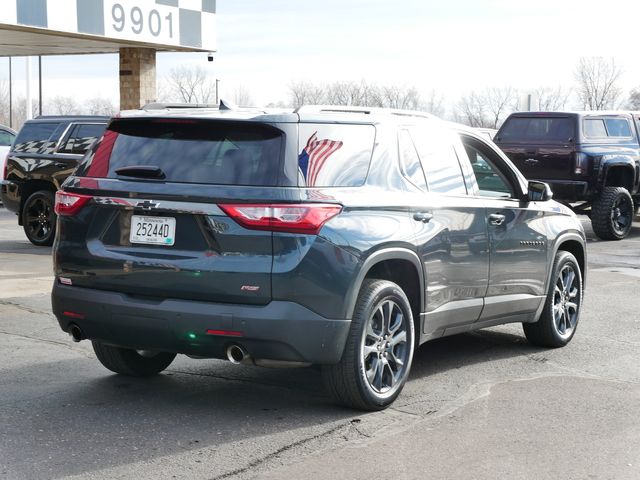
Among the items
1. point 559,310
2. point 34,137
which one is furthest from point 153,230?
point 34,137

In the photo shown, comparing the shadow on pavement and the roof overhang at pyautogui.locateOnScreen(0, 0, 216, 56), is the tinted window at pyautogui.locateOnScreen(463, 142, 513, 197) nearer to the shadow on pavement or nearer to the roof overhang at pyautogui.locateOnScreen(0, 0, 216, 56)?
the shadow on pavement

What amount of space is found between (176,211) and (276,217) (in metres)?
0.55

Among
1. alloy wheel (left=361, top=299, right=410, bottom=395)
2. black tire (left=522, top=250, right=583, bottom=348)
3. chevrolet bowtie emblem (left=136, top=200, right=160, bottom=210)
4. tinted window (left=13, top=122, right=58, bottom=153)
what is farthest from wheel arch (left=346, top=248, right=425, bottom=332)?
tinted window (left=13, top=122, right=58, bottom=153)

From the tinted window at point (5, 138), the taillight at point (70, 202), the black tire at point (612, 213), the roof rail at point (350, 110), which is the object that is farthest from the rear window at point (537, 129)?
the taillight at point (70, 202)

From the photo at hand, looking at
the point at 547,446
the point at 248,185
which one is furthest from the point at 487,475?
the point at 248,185

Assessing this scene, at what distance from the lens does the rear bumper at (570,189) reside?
16.8 metres

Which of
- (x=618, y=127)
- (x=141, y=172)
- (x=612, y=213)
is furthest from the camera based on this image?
(x=618, y=127)

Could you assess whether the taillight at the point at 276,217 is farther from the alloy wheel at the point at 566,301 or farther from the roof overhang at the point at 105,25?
the roof overhang at the point at 105,25

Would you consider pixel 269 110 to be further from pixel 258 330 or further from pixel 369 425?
pixel 369 425

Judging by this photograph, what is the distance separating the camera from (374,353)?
19.3 ft

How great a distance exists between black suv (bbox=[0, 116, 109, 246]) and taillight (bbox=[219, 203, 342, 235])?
10.4 m

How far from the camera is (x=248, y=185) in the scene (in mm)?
5434

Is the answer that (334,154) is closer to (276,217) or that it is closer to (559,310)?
(276,217)

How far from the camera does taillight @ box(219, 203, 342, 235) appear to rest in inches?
210
